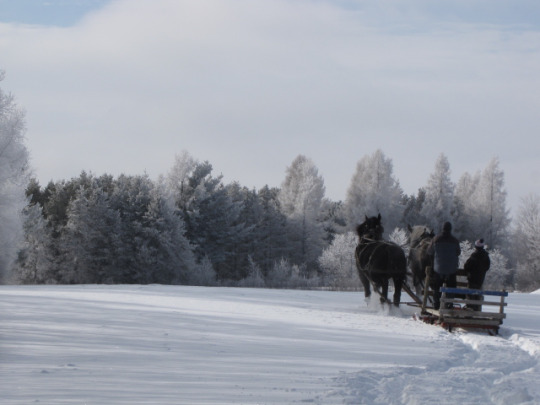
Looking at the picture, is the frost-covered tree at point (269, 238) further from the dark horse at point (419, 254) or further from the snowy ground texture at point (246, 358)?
the snowy ground texture at point (246, 358)

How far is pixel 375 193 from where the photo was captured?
63281mm

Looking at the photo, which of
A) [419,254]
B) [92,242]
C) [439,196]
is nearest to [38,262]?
[92,242]

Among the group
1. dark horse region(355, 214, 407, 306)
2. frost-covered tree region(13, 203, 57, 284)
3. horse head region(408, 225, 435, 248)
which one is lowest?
frost-covered tree region(13, 203, 57, 284)

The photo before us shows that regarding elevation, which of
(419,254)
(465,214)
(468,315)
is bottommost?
(468,315)

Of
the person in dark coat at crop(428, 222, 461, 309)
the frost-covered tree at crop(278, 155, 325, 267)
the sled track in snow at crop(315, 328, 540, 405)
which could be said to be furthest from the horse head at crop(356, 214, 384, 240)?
the frost-covered tree at crop(278, 155, 325, 267)

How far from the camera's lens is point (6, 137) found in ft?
107

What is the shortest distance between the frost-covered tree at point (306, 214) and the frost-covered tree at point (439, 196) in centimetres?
1017

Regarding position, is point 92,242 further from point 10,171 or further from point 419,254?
point 419,254

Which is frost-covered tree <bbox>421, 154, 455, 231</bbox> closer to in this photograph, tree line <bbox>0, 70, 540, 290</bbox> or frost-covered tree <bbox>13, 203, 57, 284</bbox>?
tree line <bbox>0, 70, 540, 290</bbox>

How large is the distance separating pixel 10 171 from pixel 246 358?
2767 centimetres

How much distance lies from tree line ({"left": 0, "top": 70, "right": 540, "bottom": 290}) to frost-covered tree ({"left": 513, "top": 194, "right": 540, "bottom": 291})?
0.35ft

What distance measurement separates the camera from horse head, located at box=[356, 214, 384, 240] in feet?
51.9

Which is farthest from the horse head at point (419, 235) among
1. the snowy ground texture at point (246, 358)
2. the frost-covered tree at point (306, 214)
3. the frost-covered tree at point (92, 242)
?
the frost-covered tree at point (306, 214)

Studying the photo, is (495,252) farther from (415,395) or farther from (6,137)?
(415,395)
